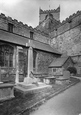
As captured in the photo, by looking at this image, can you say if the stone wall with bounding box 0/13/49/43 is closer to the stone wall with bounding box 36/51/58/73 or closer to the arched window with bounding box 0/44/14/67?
the arched window with bounding box 0/44/14/67

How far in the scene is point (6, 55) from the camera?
1194 centimetres

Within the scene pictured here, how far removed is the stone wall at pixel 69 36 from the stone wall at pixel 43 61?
4699 millimetres

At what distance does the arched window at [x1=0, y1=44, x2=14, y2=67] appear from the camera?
1144cm

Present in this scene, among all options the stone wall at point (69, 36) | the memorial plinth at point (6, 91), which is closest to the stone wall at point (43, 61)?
the stone wall at point (69, 36)

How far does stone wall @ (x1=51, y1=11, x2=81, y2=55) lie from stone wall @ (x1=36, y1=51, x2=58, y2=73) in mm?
4699

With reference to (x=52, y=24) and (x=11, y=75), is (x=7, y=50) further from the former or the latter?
(x=52, y=24)

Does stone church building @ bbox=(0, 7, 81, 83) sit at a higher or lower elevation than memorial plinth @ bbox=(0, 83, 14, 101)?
higher

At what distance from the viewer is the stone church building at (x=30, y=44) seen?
11.7 metres

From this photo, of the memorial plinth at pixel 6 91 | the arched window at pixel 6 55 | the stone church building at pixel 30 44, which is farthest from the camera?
→ the stone church building at pixel 30 44

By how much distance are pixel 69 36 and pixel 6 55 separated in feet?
47.7

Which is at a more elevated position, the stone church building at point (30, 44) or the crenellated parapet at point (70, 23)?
the crenellated parapet at point (70, 23)

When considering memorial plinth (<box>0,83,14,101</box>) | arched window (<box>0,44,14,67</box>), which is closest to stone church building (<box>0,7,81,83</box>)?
arched window (<box>0,44,14,67</box>)

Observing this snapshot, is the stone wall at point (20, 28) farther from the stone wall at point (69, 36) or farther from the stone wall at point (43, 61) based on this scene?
the stone wall at point (43, 61)

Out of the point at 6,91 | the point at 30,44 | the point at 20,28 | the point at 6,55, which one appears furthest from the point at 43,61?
the point at 6,91
